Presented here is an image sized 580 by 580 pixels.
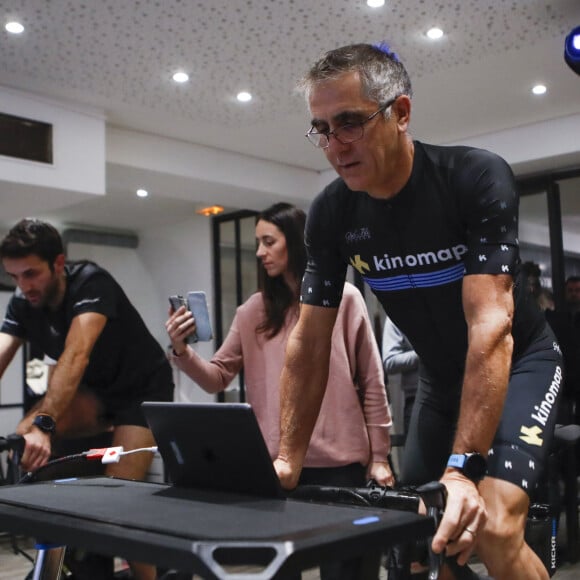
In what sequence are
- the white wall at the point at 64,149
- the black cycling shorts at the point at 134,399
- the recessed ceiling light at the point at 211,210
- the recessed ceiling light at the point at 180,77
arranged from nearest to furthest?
the black cycling shorts at the point at 134,399
the recessed ceiling light at the point at 180,77
the white wall at the point at 64,149
the recessed ceiling light at the point at 211,210

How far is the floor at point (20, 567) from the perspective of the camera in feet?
11.7

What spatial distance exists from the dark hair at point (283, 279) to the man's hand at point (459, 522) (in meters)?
1.33

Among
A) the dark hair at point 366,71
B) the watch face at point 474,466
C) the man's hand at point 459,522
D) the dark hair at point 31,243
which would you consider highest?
the dark hair at point 366,71

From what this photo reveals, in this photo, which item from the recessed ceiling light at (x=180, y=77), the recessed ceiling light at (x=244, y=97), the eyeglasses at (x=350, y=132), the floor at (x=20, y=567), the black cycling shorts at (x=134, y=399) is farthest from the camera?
the recessed ceiling light at (x=244, y=97)

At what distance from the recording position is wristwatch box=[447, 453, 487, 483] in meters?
1.15

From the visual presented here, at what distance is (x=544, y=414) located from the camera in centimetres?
143

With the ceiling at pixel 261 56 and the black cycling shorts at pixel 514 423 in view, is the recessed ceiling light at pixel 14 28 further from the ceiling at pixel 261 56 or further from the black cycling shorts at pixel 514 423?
the black cycling shorts at pixel 514 423

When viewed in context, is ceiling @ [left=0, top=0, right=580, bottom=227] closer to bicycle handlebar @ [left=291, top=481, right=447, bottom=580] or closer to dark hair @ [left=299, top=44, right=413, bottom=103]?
dark hair @ [left=299, top=44, right=413, bottom=103]

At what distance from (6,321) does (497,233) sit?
1.93m

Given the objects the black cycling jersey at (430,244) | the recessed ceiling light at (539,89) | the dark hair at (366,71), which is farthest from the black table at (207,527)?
the recessed ceiling light at (539,89)

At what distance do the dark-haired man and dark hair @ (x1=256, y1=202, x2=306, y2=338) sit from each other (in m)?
0.45

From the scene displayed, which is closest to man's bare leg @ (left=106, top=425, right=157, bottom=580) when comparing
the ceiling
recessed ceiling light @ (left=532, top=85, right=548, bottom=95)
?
the ceiling

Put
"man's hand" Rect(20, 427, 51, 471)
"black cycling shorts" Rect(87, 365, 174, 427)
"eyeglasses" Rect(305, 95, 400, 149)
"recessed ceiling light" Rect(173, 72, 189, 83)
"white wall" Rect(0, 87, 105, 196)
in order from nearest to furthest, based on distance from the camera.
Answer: "eyeglasses" Rect(305, 95, 400, 149)
"man's hand" Rect(20, 427, 51, 471)
"black cycling shorts" Rect(87, 365, 174, 427)
"recessed ceiling light" Rect(173, 72, 189, 83)
"white wall" Rect(0, 87, 105, 196)

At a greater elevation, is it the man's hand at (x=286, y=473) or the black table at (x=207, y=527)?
the black table at (x=207, y=527)
